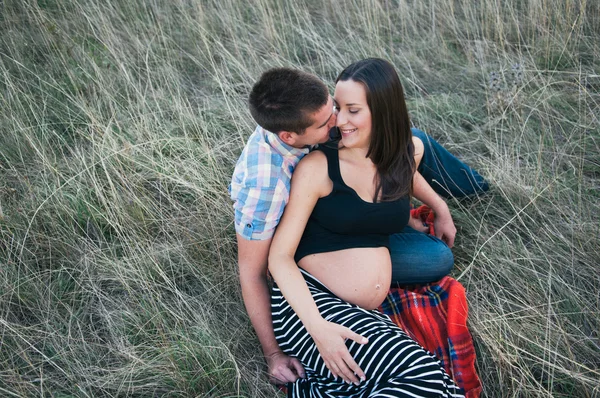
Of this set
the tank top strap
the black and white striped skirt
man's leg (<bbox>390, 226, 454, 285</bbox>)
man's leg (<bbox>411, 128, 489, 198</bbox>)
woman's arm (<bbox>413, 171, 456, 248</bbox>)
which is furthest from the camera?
man's leg (<bbox>411, 128, 489, 198</bbox>)

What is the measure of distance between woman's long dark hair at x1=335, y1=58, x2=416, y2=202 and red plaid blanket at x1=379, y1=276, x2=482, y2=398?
1.69 ft

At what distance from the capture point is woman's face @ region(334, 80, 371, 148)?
2.37 metres

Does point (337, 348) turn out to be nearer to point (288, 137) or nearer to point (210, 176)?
point (288, 137)

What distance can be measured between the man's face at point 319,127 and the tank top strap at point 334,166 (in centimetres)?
6

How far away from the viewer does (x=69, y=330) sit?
8.43ft

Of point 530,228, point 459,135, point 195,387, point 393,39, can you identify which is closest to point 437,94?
point 459,135

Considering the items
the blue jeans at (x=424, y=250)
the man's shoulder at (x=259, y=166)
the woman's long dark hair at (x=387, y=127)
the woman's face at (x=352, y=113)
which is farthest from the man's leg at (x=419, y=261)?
the man's shoulder at (x=259, y=166)

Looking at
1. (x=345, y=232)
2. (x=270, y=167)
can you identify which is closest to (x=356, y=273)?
(x=345, y=232)

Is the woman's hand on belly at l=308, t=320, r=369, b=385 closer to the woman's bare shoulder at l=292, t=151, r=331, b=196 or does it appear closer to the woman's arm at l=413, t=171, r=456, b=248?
the woman's bare shoulder at l=292, t=151, r=331, b=196

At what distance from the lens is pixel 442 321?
254 centimetres

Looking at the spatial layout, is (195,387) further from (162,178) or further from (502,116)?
(502,116)

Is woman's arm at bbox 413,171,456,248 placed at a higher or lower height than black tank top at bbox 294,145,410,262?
lower

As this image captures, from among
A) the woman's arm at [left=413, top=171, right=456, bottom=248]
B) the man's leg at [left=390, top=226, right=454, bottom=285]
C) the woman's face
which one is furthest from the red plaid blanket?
the woman's face

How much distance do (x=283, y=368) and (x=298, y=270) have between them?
0.45m
